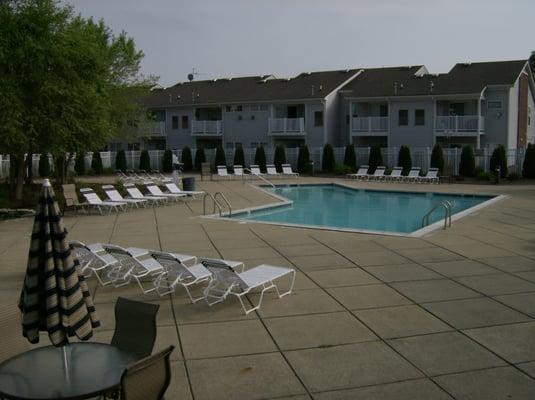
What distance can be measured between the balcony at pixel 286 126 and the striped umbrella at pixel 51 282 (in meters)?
37.3

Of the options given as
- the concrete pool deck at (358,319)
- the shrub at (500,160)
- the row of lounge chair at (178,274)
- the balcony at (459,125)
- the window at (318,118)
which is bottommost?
the concrete pool deck at (358,319)

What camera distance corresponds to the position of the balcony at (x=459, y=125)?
36062mm

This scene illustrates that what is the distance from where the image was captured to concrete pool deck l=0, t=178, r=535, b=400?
590 centimetres

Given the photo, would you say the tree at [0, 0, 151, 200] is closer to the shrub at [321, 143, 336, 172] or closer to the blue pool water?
the blue pool water

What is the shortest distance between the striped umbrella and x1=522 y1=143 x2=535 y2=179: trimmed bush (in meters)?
30.1

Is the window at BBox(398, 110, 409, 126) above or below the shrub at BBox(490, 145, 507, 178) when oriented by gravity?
above

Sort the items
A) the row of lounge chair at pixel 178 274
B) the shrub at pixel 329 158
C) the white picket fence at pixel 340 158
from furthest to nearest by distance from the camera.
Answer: the shrub at pixel 329 158
the white picket fence at pixel 340 158
the row of lounge chair at pixel 178 274

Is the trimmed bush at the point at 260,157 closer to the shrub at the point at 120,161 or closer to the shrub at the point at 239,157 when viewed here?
the shrub at the point at 239,157

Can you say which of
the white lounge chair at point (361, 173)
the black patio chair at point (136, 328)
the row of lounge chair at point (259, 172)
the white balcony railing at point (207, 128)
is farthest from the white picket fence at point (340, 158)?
the black patio chair at point (136, 328)

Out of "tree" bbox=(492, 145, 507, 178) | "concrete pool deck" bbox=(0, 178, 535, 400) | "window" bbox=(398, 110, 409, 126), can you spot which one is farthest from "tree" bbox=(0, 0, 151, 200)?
"window" bbox=(398, 110, 409, 126)

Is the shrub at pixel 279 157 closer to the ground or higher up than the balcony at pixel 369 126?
closer to the ground

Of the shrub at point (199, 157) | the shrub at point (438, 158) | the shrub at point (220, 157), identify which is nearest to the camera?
the shrub at point (438, 158)

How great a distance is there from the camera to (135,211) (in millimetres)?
20125

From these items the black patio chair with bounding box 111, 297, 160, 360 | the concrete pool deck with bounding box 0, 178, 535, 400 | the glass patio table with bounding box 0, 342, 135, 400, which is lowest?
the concrete pool deck with bounding box 0, 178, 535, 400
